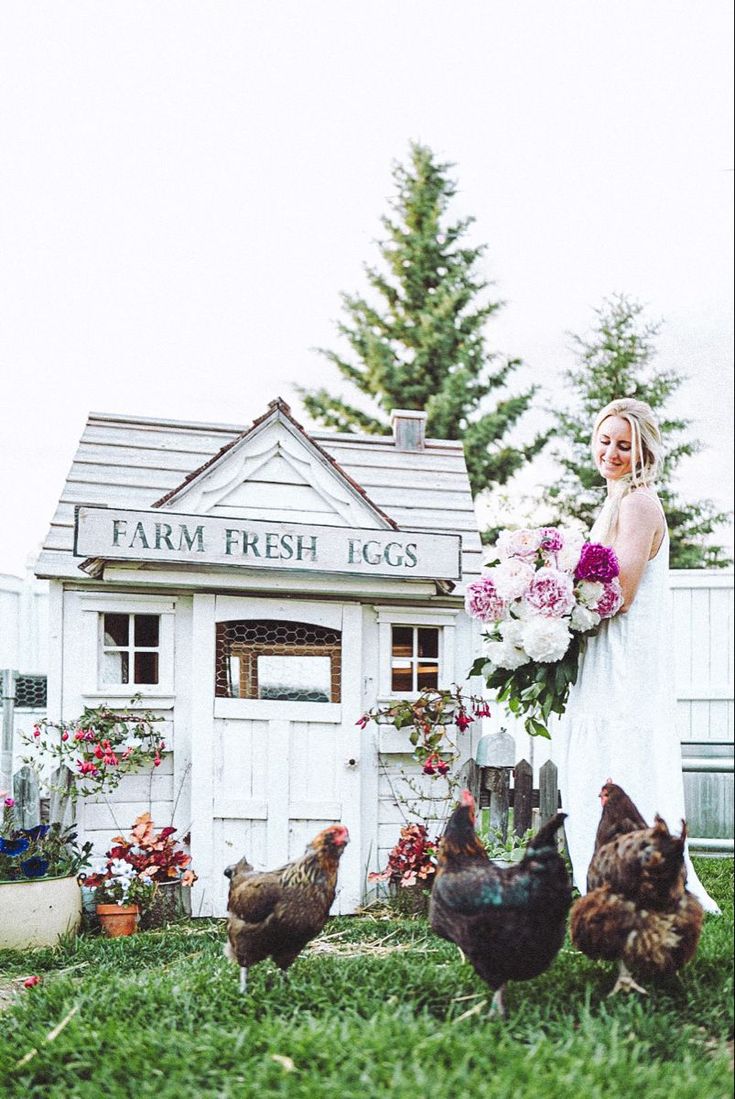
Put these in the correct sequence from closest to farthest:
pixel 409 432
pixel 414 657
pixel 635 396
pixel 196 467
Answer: pixel 414 657 < pixel 196 467 < pixel 409 432 < pixel 635 396

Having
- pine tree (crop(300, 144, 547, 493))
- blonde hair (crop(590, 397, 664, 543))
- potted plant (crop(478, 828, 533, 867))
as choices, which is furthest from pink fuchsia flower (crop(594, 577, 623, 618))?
pine tree (crop(300, 144, 547, 493))

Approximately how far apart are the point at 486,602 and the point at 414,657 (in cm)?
227

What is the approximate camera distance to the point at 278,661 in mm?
5066

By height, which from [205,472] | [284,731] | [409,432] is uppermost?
[409,432]

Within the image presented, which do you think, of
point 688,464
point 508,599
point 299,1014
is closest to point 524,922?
point 299,1014

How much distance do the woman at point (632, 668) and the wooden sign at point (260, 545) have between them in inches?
69.1

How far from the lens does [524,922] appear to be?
7.80 feet

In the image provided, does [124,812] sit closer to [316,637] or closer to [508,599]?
[316,637]

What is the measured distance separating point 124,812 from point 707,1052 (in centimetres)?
326

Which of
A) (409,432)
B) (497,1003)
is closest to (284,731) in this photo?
(409,432)

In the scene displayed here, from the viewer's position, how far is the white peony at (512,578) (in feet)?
9.62

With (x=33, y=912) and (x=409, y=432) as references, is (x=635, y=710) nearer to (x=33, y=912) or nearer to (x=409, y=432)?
(x=33, y=912)

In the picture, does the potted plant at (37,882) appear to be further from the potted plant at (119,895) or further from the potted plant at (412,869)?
the potted plant at (412,869)

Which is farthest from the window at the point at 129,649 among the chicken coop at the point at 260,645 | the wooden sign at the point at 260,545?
the wooden sign at the point at 260,545
